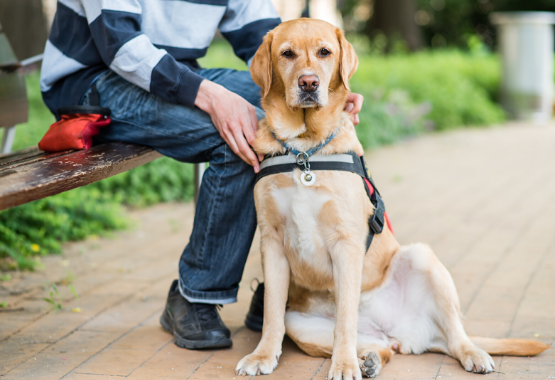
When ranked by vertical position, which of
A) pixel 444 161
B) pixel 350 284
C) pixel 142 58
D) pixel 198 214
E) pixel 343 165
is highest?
pixel 142 58

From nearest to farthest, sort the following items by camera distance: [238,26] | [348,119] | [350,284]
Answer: [350,284]
[348,119]
[238,26]

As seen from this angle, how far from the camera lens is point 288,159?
8.57ft

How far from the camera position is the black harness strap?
2586mm

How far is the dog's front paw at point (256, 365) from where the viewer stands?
2514 mm

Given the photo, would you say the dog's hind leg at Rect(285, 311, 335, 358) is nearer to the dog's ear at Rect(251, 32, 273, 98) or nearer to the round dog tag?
the round dog tag

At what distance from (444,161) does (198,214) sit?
5.38 m

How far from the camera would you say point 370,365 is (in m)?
2.48

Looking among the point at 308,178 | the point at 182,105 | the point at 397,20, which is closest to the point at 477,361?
the point at 308,178

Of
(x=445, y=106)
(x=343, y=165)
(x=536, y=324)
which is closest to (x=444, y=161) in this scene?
(x=445, y=106)

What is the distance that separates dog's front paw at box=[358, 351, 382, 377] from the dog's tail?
18.2 inches

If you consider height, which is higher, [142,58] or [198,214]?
[142,58]

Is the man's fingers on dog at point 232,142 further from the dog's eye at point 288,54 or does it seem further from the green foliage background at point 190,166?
the green foliage background at point 190,166

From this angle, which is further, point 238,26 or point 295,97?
point 238,26

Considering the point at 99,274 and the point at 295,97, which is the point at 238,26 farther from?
the point at 99,274
